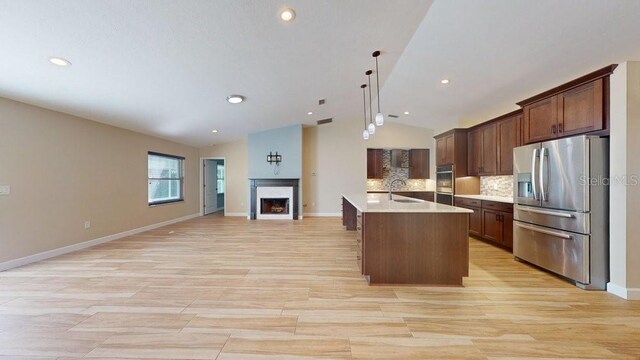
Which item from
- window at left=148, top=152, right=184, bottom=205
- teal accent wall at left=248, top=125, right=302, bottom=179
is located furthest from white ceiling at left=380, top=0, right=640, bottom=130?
window at left=148, top=152, right=184, bottom=205

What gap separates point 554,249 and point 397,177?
513 centimetres

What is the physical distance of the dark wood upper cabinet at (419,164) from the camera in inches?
310

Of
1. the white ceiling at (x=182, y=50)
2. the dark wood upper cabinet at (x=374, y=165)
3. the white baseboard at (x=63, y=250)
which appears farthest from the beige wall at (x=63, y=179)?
the dark wood upper cabinet at (x=374, y=165)

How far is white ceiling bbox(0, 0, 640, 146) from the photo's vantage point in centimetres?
223

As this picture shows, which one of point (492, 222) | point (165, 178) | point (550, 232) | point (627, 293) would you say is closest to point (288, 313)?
point (550, 232)

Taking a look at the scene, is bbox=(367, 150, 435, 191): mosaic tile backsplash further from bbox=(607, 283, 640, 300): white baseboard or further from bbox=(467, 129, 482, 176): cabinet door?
bbox=(607, 283, 640, 300): white baseboard

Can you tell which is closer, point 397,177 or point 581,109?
point 581,109

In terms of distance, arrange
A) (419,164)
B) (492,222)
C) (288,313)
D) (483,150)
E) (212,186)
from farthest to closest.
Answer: (212,186)
(419,164)
(483,150)
(492,222)
(288,313)

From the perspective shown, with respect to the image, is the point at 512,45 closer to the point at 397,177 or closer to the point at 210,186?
the point at 397,177

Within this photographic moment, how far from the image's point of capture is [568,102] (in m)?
2.97

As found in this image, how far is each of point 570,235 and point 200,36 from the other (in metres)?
4.42

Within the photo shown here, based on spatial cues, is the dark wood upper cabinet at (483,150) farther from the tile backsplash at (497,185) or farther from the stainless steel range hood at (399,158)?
the stainless steel range hood at (399,158)

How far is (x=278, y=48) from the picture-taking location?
3051 millimetres

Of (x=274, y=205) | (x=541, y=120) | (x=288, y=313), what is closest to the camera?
(x=288, y=313)
